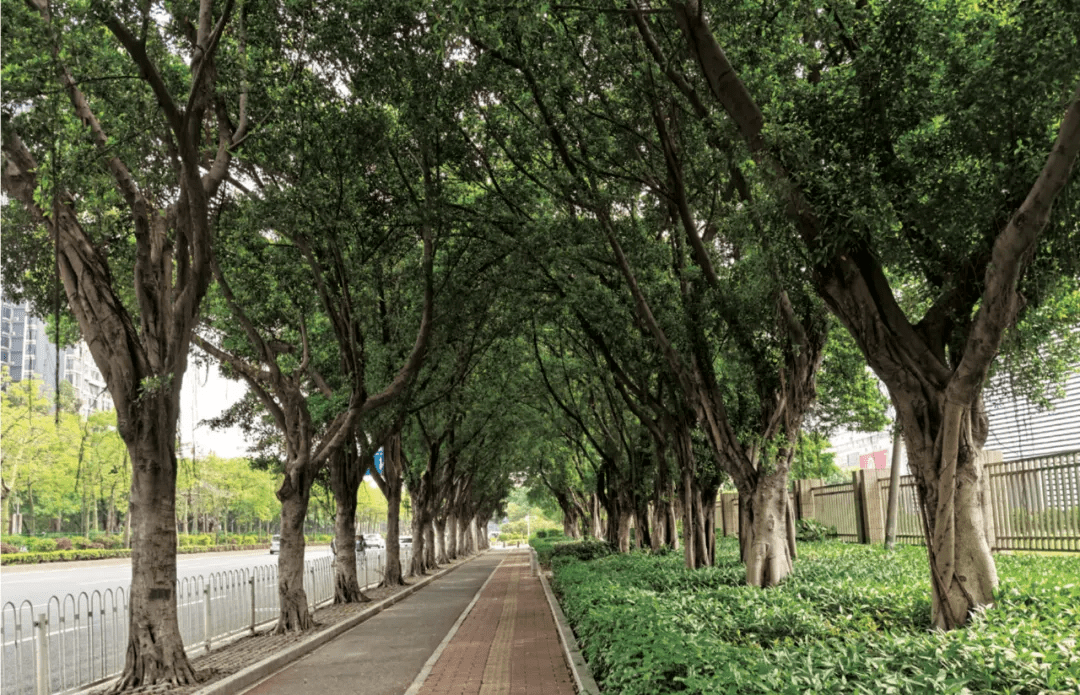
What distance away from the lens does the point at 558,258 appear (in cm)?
1291

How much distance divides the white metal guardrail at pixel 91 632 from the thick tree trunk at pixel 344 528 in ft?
2.87

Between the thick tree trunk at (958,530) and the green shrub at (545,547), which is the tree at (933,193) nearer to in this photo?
the thick tree trunk at (958,530)

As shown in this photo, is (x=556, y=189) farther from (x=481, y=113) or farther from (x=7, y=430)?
(x=7, y=430)

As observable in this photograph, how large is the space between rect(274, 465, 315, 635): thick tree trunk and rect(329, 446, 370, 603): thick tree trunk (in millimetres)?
4604

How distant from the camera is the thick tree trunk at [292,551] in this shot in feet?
46.3

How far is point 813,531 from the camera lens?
25.5m

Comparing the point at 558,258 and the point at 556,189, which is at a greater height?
the point at 556,189

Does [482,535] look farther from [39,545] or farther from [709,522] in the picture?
[709,522]

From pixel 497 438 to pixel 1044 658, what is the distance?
3433 centimetres

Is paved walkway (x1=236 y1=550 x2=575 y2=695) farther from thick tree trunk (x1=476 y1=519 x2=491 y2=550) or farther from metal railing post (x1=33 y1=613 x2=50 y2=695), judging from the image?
thick tree trunk (x1=476 y1=519 x2=491 y2=550)

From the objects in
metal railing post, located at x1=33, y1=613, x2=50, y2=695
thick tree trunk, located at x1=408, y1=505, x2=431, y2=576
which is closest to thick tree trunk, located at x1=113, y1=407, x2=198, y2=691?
metal railing post, located at x1=33, y1=613, x2=50, y2=695

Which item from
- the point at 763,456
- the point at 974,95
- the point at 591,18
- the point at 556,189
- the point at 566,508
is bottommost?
the point at 566,508

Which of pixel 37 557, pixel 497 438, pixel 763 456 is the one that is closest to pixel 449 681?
pixel 763 456

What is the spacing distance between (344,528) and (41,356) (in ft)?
198
